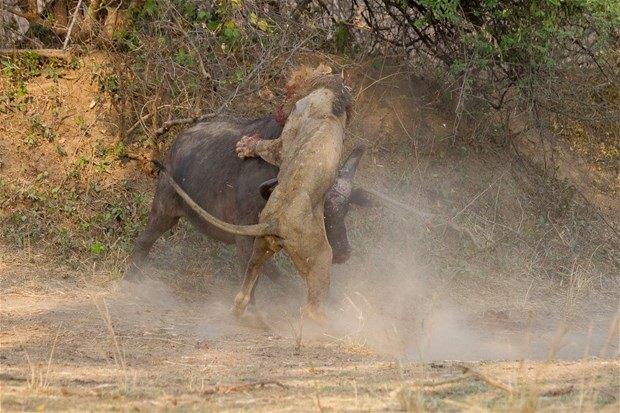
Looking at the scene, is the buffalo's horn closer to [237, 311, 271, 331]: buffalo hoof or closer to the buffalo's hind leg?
[237, 311, 271, 331]: buffalo hoof

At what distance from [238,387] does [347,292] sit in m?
4.53

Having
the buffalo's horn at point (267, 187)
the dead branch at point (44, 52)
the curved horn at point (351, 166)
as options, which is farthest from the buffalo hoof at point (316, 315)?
the dead branch at point (44, 52)

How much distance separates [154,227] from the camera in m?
9.27

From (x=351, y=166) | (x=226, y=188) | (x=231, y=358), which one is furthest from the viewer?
(x=226, y=188)

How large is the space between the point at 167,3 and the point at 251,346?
4.30 m

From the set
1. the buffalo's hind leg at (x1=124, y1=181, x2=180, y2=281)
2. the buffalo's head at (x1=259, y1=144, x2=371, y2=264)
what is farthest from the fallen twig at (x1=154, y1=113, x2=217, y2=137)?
the buffalo's head at (x1=259, y1=144, x2=371, y2=264)

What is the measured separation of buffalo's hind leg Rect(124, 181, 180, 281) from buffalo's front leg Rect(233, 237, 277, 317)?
5.28ft

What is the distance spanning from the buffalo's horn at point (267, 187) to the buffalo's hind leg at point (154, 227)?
175cm

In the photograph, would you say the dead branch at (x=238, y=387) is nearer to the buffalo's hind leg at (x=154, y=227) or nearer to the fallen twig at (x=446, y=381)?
the fallen twig at (x=446, y=381)

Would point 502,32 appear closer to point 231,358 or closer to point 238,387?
point 231,358

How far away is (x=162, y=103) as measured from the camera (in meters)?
10.8

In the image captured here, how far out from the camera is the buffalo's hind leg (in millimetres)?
9109

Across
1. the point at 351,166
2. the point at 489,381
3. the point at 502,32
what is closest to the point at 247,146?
the point at 351,166

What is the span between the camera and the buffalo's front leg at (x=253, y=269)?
7332 mm
